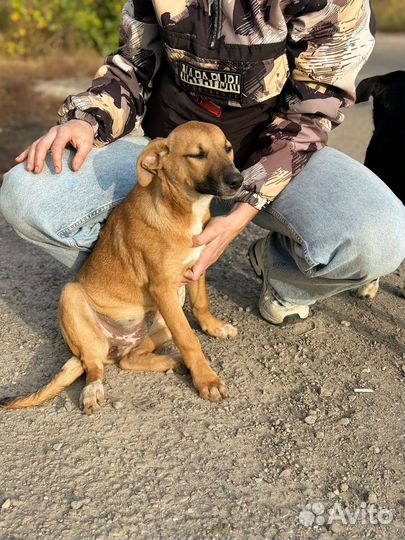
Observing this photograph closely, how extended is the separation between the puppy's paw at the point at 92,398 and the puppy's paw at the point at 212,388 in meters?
0.42

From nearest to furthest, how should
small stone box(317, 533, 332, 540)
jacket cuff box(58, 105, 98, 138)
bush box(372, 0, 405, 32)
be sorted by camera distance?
1. small stone box(317, 533, 332, 540)
2. jacket cuff box(58, 105, 98, 138)
3. bush box(372, 0, 405, 32)

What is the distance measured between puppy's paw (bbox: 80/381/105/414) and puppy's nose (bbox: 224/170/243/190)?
103 cm

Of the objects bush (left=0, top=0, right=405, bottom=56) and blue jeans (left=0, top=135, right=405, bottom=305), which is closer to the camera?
blue jeans (left=0, top=135, right=405, bottom=305)

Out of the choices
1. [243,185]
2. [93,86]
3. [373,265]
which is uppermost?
[93,86]

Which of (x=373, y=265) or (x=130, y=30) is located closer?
(x=373, y=265)

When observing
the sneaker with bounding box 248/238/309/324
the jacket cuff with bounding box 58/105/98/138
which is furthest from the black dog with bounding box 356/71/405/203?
the jacket cuff with bounding box 58/105/98/138

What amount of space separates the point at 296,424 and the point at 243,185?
1.07 meters

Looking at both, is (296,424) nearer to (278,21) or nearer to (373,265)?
(373,265)

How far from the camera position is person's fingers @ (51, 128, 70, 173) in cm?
344

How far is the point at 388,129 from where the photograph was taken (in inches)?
155

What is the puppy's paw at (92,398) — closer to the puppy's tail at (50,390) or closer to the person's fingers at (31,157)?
the puppy's tail at (50,390)

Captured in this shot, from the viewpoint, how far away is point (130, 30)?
3709 millimetres

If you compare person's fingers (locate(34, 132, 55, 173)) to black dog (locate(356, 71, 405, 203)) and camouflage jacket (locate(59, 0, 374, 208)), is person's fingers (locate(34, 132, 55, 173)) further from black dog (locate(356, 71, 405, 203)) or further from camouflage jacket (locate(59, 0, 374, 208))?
black dog (locate(356, 71, 405, 203))

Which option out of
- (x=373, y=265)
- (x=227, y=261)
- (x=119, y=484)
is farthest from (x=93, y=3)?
(x=119, y=484)
